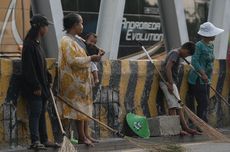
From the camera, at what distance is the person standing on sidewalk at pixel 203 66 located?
11836 millimetres

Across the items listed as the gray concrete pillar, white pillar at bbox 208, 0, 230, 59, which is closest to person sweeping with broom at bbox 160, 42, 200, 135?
the gray concrete pillar

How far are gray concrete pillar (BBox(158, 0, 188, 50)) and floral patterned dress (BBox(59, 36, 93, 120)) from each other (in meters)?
7.23

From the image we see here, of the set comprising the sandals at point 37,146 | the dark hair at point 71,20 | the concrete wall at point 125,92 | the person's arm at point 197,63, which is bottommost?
the sandals at point 37,146

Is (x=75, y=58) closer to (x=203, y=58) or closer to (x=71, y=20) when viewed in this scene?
(x=71, y=20)

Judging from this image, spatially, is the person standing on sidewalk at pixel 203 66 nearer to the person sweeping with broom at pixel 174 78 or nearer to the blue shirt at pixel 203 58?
the blue shirt at pixel 203 58

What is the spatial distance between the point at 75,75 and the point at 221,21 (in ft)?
27.3

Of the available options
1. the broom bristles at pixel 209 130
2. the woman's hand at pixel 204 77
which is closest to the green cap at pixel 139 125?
the broom bristles at pixel 209 130

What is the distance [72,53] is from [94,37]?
169cm

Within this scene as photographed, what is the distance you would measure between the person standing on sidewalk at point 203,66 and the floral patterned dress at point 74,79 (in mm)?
2872

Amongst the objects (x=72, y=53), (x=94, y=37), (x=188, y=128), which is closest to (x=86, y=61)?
(x=72, y=53)

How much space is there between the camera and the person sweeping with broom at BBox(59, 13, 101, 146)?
30.7 feet

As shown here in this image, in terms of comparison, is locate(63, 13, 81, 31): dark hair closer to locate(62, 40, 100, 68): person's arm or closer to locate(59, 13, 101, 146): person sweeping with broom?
locate(59, 13, 101, 146): person sweeping with broom

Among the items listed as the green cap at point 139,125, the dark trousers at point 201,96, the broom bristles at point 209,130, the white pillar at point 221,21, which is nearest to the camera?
the broom bristles at point 209,130

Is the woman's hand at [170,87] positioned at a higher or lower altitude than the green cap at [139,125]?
higher
